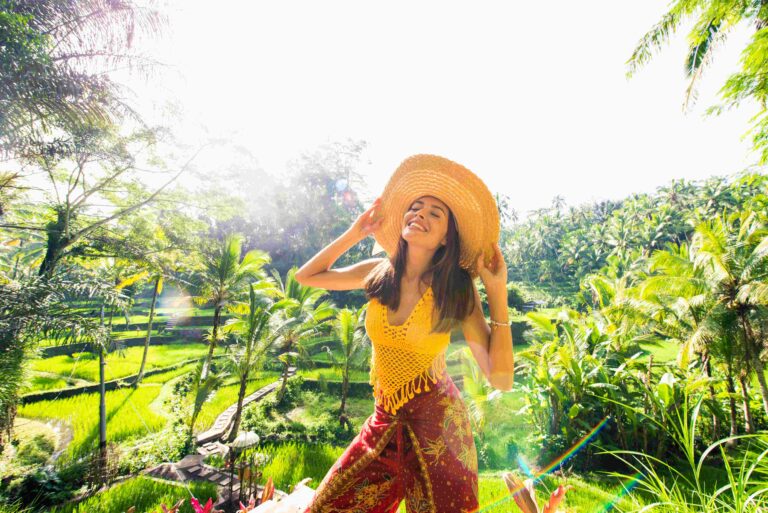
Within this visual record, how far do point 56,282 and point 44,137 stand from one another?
10.8 ft

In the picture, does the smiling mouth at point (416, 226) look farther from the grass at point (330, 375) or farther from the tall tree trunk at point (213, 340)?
the grass at point (330, 375)

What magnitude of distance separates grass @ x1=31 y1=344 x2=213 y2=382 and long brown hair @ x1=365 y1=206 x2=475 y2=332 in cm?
1544

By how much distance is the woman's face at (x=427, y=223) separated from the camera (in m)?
1.70

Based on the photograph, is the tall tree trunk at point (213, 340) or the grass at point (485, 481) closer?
the grass at point (485, 481)

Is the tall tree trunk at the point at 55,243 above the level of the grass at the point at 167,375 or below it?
above

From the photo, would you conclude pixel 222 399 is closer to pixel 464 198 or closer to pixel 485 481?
pixel 485 481

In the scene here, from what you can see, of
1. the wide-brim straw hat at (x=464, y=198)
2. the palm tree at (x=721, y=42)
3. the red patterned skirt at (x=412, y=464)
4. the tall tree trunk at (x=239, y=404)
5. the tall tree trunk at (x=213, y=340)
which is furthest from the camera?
the tall tree trunk at (x=213, y=340)

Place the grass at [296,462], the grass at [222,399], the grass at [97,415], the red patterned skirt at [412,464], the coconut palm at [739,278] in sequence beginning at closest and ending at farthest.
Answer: the red patterned skirt at [412,464] → the grass at [296,462] → the coconut palm at [739,278] → the grass at [97,415] → the grass at [222,399]

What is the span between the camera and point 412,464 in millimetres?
1526

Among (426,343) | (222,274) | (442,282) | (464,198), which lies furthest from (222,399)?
(464,198)

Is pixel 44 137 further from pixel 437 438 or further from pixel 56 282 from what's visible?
pixel 437 438

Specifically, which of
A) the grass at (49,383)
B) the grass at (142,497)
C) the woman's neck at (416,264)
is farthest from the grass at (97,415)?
the woman's neck at (416,264)

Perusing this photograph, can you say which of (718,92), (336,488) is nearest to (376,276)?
(336,488)

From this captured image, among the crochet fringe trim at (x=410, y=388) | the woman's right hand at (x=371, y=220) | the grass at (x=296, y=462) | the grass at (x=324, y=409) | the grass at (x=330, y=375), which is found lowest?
the grass at (x=296, y=462)
